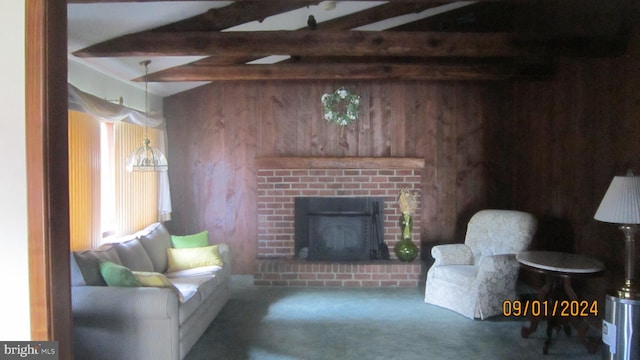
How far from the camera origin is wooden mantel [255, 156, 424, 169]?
17.4ft

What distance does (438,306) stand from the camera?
4.35 m

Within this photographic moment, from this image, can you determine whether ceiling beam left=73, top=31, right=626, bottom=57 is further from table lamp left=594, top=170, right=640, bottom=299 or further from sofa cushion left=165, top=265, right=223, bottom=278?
sofa cushion left=165, top=265, right=223, bottom=278

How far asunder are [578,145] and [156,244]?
4043mm

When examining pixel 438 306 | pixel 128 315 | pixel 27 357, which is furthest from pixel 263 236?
pixel 27 357

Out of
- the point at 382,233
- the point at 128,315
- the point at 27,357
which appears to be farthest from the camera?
the point at 382,233

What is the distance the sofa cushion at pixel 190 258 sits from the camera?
4273mm

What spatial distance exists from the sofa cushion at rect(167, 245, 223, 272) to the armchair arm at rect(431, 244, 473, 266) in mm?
2203

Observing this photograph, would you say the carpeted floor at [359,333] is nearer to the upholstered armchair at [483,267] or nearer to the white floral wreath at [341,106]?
the upholstered armchair at [483,267]

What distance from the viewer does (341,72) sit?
4.69m

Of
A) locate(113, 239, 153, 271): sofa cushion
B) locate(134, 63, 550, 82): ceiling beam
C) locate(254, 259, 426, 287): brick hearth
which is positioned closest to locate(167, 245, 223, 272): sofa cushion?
locate(113, 239, 153, 271): sofa cushion

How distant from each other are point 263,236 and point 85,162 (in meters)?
2.32

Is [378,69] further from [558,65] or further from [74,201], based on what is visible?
[74,201]

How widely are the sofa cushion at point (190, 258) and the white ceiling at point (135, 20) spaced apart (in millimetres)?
1838
